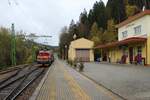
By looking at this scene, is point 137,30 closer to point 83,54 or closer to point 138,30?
point 138,30

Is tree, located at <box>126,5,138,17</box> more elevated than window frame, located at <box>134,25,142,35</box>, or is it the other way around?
tree, located at <box>126,5,138,17</box>

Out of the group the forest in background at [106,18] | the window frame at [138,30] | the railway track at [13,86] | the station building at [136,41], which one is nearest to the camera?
the railway track at [13,86]

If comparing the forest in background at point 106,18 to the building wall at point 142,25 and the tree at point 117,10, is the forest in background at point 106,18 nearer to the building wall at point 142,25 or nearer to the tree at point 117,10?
the tree at point 117,10

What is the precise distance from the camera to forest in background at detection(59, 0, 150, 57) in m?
93.7

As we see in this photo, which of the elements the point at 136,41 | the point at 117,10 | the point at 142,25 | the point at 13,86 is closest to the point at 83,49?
the point at 117,10

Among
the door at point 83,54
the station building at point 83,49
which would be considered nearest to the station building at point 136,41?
the door at point 83,54

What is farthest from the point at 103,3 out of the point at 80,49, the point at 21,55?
the point at 21,55

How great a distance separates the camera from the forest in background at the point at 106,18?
9371cm

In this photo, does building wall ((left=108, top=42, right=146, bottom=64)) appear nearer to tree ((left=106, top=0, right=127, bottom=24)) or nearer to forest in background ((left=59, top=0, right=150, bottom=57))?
forest in background ((left=59, top=0, right=150, bottom=57))

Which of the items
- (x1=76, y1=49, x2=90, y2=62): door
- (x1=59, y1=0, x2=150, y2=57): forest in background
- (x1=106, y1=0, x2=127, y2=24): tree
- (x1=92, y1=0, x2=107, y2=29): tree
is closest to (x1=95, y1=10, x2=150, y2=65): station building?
(x1=76, y1=49, x2=90, y2=62): door

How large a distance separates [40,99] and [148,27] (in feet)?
103

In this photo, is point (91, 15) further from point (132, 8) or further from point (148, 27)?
point (148, 27)

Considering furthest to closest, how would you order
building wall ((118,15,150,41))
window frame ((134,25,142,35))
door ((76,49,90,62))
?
door ((76,49,90,62)) → window frame ((134,25,142,35)) → building wall ((118,15,150,41))

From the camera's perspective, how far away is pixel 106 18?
4518 inches
